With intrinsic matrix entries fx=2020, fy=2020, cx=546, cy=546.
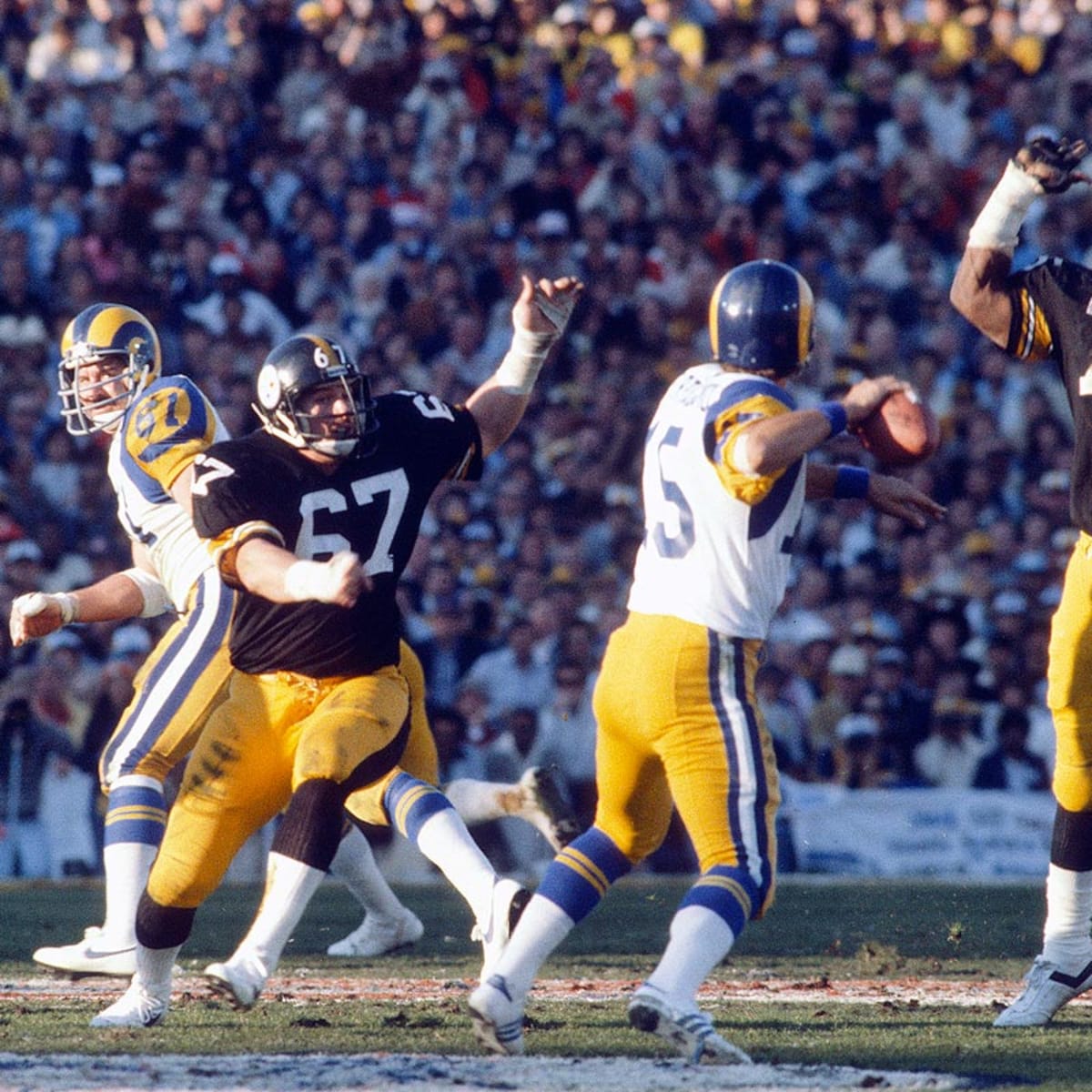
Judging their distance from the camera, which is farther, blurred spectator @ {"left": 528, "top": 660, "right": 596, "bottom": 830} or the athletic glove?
blurred spectator @ {"left": 528, "top": 660, "right": 596, "bottom": 830}

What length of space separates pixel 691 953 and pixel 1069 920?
1.65 m

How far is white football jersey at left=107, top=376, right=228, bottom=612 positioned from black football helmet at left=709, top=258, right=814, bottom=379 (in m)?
1.88

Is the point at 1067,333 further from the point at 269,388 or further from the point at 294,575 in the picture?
the point at 294,575

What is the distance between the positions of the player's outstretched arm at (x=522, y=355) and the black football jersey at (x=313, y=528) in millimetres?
516

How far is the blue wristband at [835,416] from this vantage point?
4957 mm

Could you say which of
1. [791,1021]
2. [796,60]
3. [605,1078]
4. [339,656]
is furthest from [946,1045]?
[796,60]

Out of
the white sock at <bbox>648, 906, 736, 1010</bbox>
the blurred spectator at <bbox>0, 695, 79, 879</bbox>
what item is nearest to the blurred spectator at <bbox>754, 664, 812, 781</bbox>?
the blurred spectator at <bbox>0, 695, 79, 879</bbox>

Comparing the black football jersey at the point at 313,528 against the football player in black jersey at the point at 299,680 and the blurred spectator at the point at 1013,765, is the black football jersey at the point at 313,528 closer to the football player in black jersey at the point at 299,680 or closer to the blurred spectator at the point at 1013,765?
the football player in black jersey at the point at 299,680

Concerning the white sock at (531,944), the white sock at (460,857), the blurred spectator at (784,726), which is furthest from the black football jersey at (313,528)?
the blurred spectator at (784,726)

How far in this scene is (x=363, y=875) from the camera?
7.09 m

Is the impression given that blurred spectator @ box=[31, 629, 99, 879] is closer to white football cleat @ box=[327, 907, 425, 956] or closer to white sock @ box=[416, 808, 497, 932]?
white football cleat @ box=[327, 907, 425, 956]

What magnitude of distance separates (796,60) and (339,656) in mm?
11288

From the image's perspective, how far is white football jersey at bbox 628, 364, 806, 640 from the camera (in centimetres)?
496

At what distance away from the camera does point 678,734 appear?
4.91m
